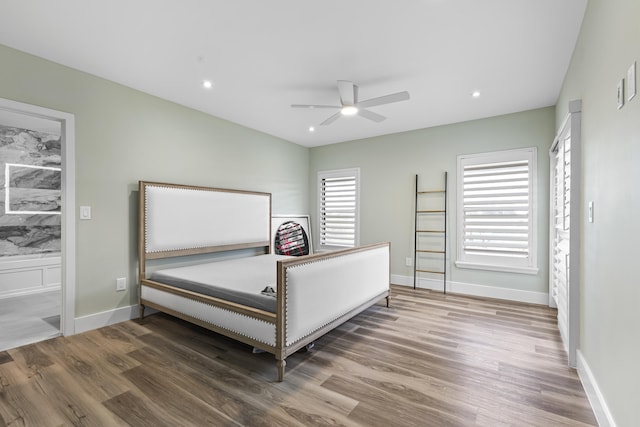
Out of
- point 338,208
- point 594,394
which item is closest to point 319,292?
point 594,394

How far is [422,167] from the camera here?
15.2 ft

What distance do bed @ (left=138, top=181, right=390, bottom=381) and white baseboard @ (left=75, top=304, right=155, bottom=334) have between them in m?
0.15

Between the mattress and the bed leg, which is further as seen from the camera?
the mattress

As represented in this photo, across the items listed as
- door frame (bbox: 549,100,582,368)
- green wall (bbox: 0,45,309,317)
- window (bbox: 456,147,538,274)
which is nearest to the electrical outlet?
green wall (bbox: 0,45,309,317)

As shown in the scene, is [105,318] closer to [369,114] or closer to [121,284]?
[121,284]

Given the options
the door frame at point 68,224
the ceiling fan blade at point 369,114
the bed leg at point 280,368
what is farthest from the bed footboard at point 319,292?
the door frame at point 68,224

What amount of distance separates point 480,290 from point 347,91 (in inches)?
127

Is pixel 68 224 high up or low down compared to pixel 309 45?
down

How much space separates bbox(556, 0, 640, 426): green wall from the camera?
122cm

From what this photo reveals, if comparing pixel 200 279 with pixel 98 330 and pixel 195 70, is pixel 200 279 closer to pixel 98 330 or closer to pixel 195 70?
pixel 98 330

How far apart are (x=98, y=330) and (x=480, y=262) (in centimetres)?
459

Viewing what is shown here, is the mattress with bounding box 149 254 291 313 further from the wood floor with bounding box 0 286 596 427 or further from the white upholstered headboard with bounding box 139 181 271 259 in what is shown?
the wood floor with bounding box 0 286 596 427

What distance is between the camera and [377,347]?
2.55 m

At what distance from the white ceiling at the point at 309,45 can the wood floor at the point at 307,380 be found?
98.2 inches
